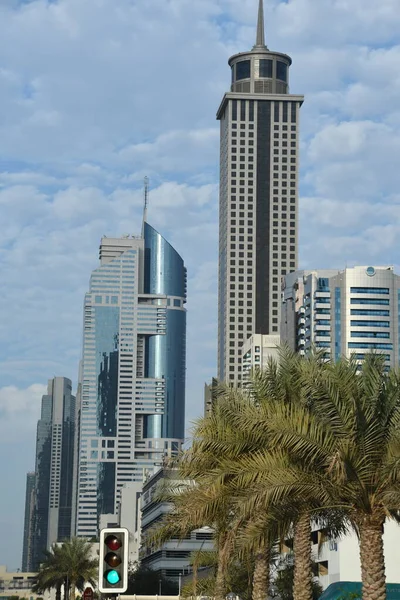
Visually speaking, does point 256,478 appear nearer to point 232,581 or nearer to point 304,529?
point 304,529

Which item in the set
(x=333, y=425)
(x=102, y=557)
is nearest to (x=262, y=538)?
(x=333, y=425)

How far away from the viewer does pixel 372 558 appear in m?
27.6

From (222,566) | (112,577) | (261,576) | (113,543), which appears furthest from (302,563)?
(112,577)

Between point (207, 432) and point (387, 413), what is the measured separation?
626 centimetres

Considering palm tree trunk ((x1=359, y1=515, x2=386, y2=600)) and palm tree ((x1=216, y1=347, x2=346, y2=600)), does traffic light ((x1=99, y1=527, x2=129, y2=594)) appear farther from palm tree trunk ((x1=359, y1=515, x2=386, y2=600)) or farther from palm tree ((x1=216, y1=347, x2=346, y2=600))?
palm tree trunk ((x1=359, y1=515, x2=386, y2=600))

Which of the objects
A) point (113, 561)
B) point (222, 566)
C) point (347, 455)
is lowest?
point (113, 561)

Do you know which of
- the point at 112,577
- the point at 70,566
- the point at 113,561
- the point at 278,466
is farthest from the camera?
the point at 70,566

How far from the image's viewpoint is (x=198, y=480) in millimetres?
35031

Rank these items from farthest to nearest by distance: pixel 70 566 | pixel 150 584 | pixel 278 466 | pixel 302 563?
1. pixel 150 584
2. pixel 70 566
3. pixel 302 563
4. pixel 278 466

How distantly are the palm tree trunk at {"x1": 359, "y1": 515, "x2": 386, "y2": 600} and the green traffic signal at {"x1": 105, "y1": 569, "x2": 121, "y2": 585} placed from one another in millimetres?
11823

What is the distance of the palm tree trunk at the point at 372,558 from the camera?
2745 cm

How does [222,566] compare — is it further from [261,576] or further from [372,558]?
[372,558]

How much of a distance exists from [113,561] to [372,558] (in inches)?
475

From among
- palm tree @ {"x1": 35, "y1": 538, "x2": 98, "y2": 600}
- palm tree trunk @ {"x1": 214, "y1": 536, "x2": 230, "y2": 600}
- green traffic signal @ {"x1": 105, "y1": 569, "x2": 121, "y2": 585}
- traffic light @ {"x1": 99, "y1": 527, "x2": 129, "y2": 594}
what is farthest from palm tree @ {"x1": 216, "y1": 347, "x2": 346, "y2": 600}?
palm tree @ {"x1": 35, "y1": 538, "x2": 98, "y2": 600}
